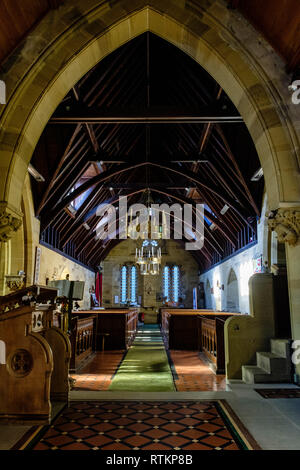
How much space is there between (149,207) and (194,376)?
4.43 meters

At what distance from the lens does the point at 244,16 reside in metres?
3.94

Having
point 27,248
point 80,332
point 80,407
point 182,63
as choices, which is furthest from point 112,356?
point 182,63

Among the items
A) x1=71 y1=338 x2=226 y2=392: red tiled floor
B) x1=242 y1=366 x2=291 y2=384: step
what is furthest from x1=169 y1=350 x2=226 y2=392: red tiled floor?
x1=242 y1=366 x2=291 y2=384: step

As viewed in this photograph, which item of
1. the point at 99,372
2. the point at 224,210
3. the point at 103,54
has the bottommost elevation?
the point at 99,372

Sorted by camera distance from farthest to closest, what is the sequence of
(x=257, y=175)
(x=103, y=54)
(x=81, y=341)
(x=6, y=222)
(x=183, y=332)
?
(x=183, y=332) → (x=257, y=175) → (x=81, y=341) → (x=103, y=54) → (x=6, y=222)

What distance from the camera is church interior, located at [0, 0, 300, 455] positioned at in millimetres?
2664

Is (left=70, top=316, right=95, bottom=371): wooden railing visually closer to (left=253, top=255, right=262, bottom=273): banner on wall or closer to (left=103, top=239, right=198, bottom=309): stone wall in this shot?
(left=253, top=255, right=262, bottom=273): banner on wall

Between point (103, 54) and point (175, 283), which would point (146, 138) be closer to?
point (103, 54)

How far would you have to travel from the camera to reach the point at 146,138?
30.1 ft

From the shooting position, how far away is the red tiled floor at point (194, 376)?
4465 millimetres

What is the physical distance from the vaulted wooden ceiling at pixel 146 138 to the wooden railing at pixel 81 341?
3.45 m

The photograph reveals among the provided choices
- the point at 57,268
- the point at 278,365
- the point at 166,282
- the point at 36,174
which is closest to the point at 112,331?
the point at 57,268

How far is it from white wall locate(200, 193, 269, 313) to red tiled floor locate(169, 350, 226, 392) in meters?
2.50
